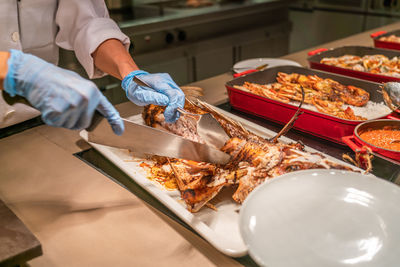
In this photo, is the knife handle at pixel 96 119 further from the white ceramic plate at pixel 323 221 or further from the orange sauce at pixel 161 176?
the white ceramic plate at pixel 323 221

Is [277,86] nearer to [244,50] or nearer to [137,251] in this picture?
[137,251]

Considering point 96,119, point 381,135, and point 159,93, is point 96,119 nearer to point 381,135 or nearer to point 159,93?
point 159,93

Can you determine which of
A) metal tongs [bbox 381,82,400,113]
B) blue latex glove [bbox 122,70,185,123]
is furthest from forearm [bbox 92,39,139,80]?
metal tongs [bbox 381,82,400,113]

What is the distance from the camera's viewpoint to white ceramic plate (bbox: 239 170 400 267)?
0.68 metres

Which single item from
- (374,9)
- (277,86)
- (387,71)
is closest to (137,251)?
(277,86)

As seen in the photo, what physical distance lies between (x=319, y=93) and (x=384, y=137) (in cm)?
52

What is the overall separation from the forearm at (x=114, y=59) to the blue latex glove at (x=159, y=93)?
4.2 inches

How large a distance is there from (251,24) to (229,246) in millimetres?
3921

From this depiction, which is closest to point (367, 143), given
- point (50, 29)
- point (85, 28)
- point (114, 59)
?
point (114, 59)

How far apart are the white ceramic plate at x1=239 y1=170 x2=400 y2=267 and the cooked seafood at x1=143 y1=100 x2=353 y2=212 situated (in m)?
0.26

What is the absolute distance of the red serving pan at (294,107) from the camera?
143cm

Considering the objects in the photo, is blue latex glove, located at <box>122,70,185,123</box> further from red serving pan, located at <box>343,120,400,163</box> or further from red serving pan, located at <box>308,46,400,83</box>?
red serving pan, located at <box>308,46,400,83</box>

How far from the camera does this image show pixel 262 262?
658mm

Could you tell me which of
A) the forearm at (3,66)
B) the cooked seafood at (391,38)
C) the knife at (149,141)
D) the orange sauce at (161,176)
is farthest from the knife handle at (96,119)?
the cooked seafood at (391,38)
